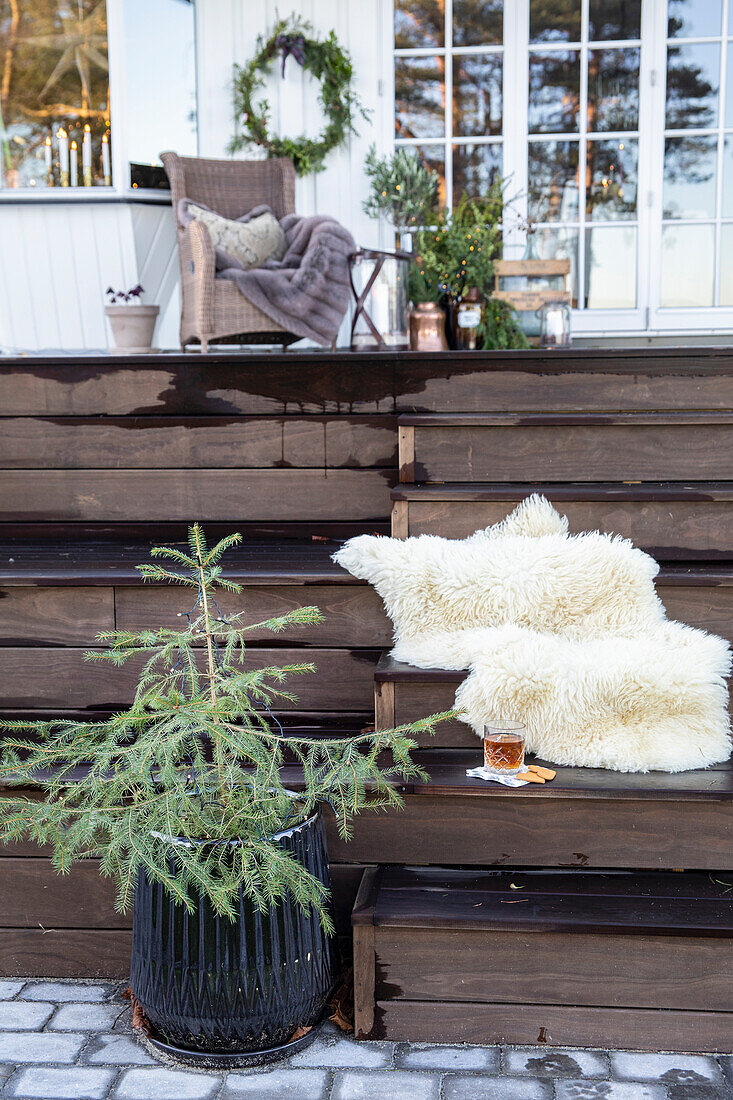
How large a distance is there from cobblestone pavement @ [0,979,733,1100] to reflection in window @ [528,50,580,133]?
4365 millimetres

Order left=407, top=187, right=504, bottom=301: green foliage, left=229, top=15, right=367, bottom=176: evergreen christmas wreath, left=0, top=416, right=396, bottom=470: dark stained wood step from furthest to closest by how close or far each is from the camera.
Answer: left=229, top=15, right=367, bottom=176: evergreen christmas wreath
left=407, top=187, right=504, bottom=301: green foliage
left=0, top=416, right=396, bottom=470: dark stained wood step

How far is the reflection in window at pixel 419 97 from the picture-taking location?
15.8ft

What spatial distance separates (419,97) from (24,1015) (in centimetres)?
441

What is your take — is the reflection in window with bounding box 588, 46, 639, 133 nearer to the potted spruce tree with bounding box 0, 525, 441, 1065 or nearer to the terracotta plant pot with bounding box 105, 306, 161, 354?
A: the terracotta plant pot with bounding box 105, 306, 161, 354

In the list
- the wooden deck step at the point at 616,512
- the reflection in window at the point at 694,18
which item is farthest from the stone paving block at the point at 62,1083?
the reflection in window at the point at 694,18

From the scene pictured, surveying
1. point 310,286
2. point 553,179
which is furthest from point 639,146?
point 310,286

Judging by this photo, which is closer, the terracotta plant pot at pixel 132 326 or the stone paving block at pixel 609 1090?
the stone paving block at pixel 609 1090

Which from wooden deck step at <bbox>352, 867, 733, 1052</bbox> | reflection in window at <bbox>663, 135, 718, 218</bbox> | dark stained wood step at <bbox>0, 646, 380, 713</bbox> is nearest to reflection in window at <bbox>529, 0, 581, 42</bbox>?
reflection in window at <bbox>663, 135, 718, 218</bbox>

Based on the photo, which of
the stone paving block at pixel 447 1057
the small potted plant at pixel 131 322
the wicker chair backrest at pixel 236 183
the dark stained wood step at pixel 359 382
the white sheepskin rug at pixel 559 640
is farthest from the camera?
the wicker chair backrest at pixel 236 183

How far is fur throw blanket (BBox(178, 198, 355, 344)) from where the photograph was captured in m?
3.83

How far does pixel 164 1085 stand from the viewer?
5.17 feet

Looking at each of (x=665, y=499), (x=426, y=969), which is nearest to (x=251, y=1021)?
(x=426, y=969)

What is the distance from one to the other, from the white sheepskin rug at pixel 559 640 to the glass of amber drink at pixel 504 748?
0.07m

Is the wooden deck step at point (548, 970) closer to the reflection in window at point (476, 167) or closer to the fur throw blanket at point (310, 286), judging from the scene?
the fur throw blanket at point (310, 286)
